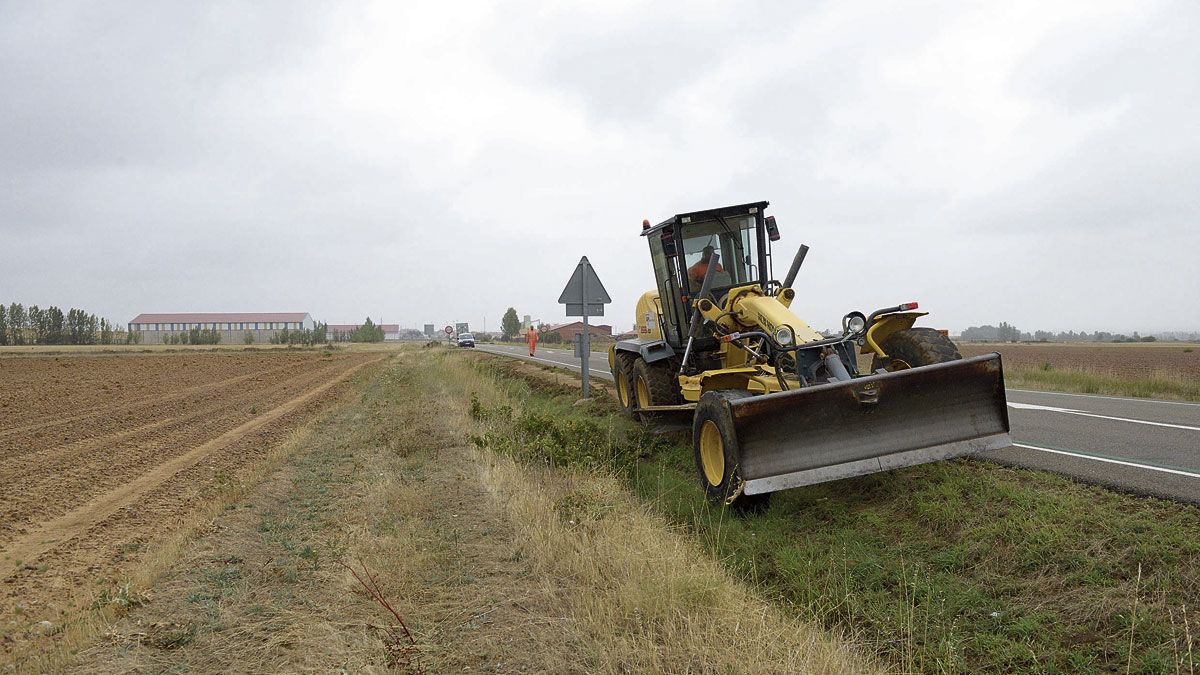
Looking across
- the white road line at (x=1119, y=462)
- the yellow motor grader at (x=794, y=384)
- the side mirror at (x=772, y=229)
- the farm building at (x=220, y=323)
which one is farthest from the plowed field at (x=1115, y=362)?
the farm building at (x=220, y=323)

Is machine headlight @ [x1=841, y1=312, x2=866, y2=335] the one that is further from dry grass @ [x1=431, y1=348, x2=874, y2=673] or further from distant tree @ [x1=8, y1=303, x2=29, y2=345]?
distant tree @ [x1=8, y1=303, x2=29, y2=345]

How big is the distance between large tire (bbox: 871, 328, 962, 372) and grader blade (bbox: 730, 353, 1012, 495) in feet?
1.61

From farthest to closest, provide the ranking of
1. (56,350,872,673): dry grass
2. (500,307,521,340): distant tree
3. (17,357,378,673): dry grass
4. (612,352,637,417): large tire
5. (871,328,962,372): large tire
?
(500,307,521,340): distant tree < (612,352,637,417): large tire < (871,328,962,372): large tire < (17,357,378,673): dry grass < (56,350,872,673): dry grass

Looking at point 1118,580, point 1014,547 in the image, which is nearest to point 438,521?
point 1014,547

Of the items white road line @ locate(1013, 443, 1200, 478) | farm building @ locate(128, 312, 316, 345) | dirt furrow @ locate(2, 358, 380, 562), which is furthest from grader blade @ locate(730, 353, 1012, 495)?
farm building @ locate(128, 312, 316, 345)

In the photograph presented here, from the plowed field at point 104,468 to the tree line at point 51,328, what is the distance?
259ft

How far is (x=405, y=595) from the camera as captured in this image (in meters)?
4.58

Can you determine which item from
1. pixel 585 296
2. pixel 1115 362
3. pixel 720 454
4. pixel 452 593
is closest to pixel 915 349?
pixel 720 454

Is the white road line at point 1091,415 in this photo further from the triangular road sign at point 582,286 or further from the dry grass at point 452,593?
the triangular road sign at point 582,286

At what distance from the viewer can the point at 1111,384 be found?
15.1 meters

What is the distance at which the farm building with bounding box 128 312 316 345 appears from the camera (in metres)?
137

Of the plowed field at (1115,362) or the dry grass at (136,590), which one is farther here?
the plowed field at (1115,362)

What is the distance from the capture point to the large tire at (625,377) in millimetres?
10633

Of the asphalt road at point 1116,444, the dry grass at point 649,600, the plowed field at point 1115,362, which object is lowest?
the plowed field at point 1115,362
